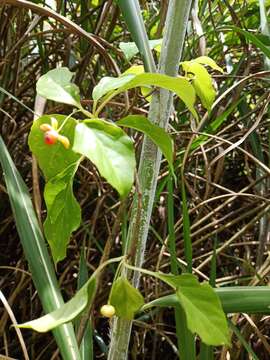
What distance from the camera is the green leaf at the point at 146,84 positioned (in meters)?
0.35

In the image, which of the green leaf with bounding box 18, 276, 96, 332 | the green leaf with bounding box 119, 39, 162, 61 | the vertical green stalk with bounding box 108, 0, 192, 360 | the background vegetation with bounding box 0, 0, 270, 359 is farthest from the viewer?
the background vegetation with bounding box 0, 0, 270, 359

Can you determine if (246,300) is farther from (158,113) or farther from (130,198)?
(130,198)

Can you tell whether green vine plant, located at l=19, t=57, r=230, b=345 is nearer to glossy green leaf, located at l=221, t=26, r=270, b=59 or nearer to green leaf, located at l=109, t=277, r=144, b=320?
green leaf, located at l=109, t=277, r=144, b=320

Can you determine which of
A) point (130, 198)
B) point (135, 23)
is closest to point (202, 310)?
point (135, 23)

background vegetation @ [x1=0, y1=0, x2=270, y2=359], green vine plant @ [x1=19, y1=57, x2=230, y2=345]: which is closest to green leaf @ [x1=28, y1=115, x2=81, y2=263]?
green vine plant @ [x1=19, y1=57, x2=230, y2=345]

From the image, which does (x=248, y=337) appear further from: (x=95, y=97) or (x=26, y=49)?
(x=26, y=49)

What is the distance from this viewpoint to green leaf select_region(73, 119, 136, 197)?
31 cm

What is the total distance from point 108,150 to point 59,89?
72 mm

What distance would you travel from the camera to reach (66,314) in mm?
310

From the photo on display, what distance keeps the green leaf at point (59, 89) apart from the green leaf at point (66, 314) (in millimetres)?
104

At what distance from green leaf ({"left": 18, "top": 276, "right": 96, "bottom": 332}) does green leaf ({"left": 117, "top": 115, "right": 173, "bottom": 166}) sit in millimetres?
86

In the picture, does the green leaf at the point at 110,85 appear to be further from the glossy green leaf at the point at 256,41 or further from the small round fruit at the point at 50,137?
the glossy green leaf at the point at 256,41

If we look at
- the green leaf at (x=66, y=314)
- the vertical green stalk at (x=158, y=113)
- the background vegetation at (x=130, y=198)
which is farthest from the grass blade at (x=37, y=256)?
the background vegetation at (x=130, y=198)

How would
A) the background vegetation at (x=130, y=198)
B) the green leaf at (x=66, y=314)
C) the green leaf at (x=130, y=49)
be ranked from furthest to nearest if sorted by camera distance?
the background vegetation at (x=130, y=198) < the green leaf at (x=130, y=49) < the green leaf at (x=66, y=314)
